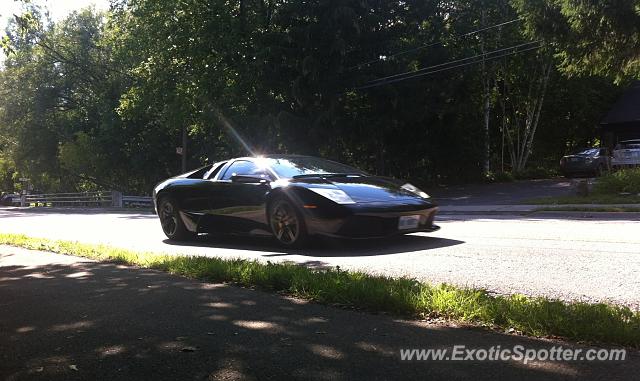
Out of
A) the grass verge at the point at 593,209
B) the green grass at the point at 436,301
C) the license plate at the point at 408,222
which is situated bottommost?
the green grass at the point at 436,301

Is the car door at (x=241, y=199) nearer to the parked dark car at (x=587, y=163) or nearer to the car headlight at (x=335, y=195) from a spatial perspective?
the car headlight at (x=335, y=195)

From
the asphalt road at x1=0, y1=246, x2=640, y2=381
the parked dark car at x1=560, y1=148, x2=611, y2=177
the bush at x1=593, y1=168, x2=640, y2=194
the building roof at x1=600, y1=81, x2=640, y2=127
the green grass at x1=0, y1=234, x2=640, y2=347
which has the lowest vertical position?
the asphalt road at x1=0, y1=246, x2=640, y2=381

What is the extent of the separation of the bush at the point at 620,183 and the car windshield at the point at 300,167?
1140 cm

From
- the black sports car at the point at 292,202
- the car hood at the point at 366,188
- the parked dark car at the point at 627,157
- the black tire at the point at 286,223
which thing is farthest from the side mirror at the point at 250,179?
the parked dark car at the point at 627,157

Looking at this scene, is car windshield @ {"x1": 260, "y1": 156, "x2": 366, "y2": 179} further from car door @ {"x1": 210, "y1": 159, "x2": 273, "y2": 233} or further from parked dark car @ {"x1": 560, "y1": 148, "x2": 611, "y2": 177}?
parked dark car @ {"x1": 560, "y1": 148, "x2": 611, "y2": 177}

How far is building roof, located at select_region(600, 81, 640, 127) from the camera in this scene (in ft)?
106

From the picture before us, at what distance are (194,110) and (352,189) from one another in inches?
868

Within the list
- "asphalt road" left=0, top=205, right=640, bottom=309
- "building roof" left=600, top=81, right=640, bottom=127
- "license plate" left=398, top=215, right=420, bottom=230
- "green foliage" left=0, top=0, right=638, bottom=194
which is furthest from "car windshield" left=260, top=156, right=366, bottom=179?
"building roof" left=600, top=81, right=640, bottom=127

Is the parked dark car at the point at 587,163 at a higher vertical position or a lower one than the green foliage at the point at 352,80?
lower

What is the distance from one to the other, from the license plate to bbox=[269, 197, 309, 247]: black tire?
1.31 metres

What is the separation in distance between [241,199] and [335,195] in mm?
1864

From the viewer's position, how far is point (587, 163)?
1014 inches

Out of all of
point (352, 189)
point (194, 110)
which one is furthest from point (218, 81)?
point (352, 189)

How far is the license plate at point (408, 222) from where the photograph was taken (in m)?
7.48
